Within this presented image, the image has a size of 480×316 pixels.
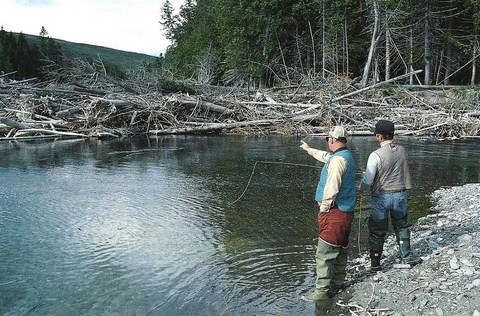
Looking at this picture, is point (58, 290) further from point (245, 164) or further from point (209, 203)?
point (245, 164)

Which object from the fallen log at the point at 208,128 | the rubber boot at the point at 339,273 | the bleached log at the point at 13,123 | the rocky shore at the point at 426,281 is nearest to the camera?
the rocky shore at the point at 426,281

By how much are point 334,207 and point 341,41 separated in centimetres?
3656

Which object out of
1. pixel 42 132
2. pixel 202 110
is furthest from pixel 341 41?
pixel 42 132

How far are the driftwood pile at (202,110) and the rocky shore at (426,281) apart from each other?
1523 centimetres

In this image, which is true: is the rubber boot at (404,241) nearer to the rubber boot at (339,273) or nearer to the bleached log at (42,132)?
the rubber boot at (339,273)

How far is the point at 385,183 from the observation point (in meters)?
5.54

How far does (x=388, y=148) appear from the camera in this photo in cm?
551

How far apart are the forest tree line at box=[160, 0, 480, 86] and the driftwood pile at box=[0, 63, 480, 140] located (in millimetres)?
7164

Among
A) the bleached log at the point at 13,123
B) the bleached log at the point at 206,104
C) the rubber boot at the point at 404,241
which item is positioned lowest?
the rubber boot at the point at 404,241

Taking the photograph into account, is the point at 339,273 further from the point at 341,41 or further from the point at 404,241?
the point at 341,41

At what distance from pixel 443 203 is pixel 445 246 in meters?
3.53

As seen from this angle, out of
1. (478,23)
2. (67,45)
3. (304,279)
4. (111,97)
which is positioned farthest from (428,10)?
(67,45)

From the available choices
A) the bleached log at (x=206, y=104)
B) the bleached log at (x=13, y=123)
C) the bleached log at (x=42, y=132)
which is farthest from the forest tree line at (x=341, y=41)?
the bleached log at (x=13, y=123)

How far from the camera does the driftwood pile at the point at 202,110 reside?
2059cm
